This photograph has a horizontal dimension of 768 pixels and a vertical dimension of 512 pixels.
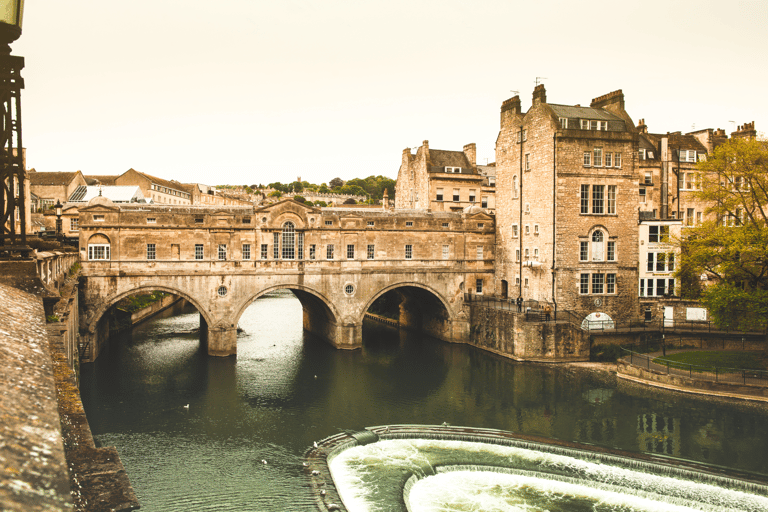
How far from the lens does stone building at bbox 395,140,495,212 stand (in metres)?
54.5

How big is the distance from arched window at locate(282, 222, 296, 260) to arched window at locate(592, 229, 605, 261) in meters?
21.5

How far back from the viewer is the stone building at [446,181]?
2146 inches

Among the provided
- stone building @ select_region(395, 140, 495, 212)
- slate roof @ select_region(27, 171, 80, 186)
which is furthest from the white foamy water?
slate roof @ select_region(27, 171, 80, 186)

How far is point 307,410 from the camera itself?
27.0 m

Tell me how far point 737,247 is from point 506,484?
20.3 metres

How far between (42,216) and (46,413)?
211 feet

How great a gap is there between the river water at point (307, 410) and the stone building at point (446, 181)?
62.7 ft

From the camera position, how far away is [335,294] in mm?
39781

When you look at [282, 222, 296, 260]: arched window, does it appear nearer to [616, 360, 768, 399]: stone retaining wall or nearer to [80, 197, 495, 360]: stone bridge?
[80, 197, 495, 360]: stone bridge

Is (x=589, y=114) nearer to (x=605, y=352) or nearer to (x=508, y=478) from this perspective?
(x=605, y=352)

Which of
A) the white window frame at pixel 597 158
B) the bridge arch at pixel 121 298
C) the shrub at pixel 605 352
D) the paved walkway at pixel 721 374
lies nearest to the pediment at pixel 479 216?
the white window frame at pixel 597 158

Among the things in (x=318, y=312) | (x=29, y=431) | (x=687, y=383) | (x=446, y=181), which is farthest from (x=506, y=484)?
(x=446, y=181)

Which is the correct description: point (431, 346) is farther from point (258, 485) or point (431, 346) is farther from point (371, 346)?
point (258, 485)

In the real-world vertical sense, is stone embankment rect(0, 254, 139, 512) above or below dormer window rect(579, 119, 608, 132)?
below
